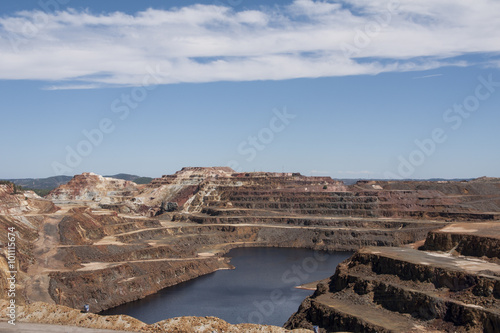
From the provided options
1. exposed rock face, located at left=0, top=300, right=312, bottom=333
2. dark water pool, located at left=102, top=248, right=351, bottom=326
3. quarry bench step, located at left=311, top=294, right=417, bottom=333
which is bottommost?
dark water pool, located at left=102, top=248, right=351, bottom=326

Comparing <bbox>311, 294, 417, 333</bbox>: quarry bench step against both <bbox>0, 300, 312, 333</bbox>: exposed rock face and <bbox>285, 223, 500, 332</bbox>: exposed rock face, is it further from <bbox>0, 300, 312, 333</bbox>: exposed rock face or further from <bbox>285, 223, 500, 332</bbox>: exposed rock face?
<bbox>0, 300, 312, 333</bbox>: exposed rock face

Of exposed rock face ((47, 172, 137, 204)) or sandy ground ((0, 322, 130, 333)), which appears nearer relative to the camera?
sandy ground ((0, 322, 130, 333))

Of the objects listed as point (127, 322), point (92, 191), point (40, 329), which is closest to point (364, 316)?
point (127, 322)

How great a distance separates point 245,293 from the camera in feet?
229

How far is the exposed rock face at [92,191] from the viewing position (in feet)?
537

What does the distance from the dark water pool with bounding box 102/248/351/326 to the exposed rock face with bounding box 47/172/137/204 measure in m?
78.4

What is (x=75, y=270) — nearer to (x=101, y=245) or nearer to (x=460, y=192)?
(x=101, y=245)

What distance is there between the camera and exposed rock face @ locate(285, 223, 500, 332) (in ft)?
144

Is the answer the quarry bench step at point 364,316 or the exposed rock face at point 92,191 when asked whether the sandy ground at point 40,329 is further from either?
the exposed rock face at point 92,191

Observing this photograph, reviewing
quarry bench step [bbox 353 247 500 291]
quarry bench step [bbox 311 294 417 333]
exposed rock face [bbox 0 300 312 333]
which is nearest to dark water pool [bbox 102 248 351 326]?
quarry bench step [bbox 311 294 417 333]

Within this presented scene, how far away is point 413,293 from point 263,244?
66343 millimetres

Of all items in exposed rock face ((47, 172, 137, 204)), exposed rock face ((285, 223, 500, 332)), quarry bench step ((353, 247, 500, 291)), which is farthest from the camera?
exposed rock face ((47, 172, 137, 204))

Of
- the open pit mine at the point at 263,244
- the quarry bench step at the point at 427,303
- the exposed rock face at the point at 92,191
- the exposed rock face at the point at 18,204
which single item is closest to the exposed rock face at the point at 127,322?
the open pit mine at the point at 263,244

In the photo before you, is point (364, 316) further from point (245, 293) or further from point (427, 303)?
point (245, 293)
